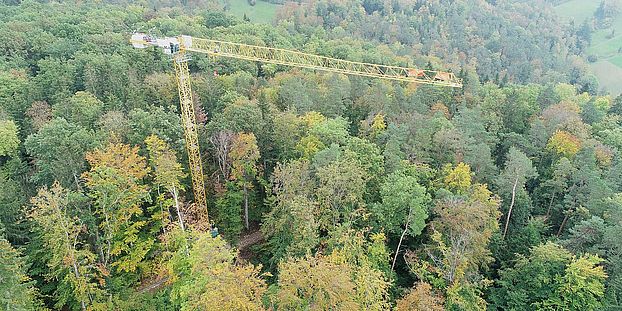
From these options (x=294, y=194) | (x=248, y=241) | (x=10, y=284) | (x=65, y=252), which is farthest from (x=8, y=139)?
(x=294, y=194)

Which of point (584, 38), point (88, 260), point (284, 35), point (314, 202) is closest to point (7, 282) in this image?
point (88, 260)

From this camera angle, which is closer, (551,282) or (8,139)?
(551,282)

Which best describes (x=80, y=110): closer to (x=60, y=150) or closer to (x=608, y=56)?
(x=60, y=150)

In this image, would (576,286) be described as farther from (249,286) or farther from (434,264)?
(249,286)

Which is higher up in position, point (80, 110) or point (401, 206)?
point (80, 110)

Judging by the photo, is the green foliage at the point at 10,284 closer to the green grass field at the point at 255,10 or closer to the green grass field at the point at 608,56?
the green grass field at the point at 255,10

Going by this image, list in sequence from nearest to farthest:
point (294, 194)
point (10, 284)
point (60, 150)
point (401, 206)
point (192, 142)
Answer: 1. point (10, 284)
2. point (294, 194)
3. point (401, 206)
4. point (60, 150)
5. point (192, 142)

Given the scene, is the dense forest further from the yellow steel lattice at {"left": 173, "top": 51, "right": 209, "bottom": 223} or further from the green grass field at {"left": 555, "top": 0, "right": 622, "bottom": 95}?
the green grass field at {"left": 555, "top": 0, "right": 622, "bottom": 95}
